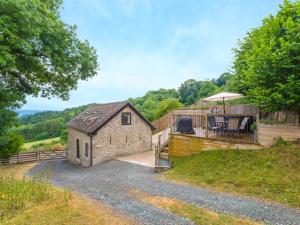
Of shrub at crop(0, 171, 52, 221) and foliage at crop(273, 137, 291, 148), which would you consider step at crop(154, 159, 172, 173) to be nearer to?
foliage at crop(273, 137, 291, 148)

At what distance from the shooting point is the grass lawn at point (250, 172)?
7.80 meters

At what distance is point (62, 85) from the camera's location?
546 inches

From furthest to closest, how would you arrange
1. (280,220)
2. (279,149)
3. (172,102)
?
1. (172,102)
2. (279,149)
3. (280,220)

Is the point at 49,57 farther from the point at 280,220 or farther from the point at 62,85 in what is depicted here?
the point at 280,220

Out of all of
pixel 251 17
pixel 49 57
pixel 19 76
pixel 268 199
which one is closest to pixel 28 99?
pixel 19 76

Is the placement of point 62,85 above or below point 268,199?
above

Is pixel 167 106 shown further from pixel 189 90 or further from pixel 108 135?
pixel 189 90

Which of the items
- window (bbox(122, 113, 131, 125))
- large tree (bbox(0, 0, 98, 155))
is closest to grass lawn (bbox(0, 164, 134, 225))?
large tree (bbox(0, 0, 98, 155))

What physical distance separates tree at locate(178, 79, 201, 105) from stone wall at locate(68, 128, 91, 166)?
33.6m

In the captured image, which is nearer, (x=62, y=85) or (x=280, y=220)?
(x=280, y=220)

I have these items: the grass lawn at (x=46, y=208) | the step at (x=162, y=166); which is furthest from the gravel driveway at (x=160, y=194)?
the grass lawn at (x=46, y=208)

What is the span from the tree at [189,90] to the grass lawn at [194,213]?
143 feet

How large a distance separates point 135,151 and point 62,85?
9618 millimetres

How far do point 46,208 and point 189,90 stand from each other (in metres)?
50.4
